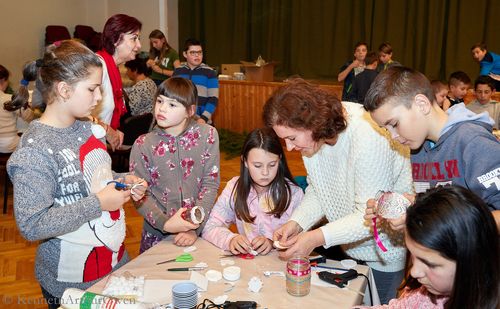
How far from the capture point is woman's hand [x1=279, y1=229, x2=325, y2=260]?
6.25 ft

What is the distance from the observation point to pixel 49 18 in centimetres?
951

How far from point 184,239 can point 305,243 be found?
1.86 ft

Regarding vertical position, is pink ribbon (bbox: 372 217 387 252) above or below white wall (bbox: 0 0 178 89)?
below

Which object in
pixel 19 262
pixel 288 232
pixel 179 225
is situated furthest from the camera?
pixel 19 262

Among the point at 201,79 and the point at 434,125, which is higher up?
the point at 434,125

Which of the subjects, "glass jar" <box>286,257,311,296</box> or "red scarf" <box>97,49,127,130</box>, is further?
"red scarf" <box>97,49,127,130</box>

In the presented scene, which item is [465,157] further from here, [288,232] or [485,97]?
[485,97]

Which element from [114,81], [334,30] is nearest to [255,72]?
[334,30]

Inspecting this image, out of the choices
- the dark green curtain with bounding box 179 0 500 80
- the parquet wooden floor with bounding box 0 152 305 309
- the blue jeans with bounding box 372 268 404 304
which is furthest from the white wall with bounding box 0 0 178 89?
the blue jeans with bounding box 372 268 404 304

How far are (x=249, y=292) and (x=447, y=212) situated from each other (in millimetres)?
776

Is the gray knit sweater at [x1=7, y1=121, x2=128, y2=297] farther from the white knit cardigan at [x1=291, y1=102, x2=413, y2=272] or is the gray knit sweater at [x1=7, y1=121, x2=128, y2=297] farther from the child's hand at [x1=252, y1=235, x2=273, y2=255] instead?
the white knit cardigan at [x1=291, y1=102, x2=413, y2=272]

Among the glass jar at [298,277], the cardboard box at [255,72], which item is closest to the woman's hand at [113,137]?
the glass jar at [298,277]

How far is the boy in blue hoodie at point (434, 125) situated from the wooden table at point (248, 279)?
537 millimetres

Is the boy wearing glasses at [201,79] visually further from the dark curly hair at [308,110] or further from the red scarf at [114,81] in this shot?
the dark curly hair at [308,110]
